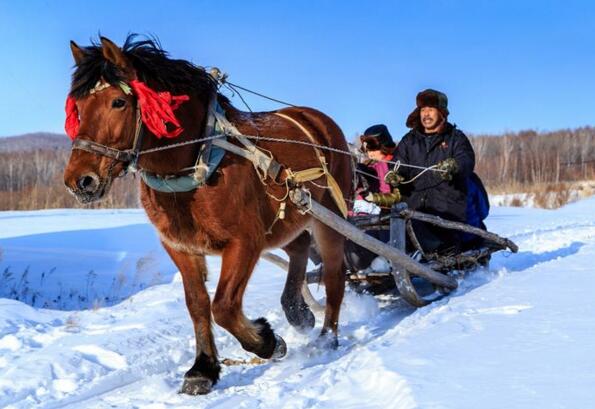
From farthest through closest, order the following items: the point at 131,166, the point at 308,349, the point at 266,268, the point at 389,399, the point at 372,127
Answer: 1. the point at 266,268
2. the point at 372,127
3. the point at 308,349
4. the point at 131,166
5. the point at 389,399

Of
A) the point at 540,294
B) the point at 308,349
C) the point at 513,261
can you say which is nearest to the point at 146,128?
the point at 308,349

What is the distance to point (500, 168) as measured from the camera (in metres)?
36.6

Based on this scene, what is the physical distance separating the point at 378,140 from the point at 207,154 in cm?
359

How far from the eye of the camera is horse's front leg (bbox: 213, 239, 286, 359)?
13.2ft

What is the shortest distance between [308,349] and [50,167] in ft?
115

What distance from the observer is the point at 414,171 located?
6621mm

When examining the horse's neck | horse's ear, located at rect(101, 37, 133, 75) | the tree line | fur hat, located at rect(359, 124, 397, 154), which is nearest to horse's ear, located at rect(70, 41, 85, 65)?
horse's ear, located at rect(101, 37, 133, 75)

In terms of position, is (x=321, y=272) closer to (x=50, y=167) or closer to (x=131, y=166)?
(x=131, y=166)

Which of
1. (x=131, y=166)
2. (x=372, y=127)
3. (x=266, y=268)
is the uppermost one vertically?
(x=372, y=127)

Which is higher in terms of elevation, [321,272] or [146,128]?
[146,128]

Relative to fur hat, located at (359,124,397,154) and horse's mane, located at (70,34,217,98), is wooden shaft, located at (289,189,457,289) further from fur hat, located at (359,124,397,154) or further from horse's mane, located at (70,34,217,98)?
fur hat, located at (359,124,397,154)

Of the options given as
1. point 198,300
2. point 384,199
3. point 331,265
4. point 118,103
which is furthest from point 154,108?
point 384,199

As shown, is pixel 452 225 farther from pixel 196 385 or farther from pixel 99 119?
pixel 99 119

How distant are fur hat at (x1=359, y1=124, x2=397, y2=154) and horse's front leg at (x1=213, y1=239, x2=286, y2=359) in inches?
134
